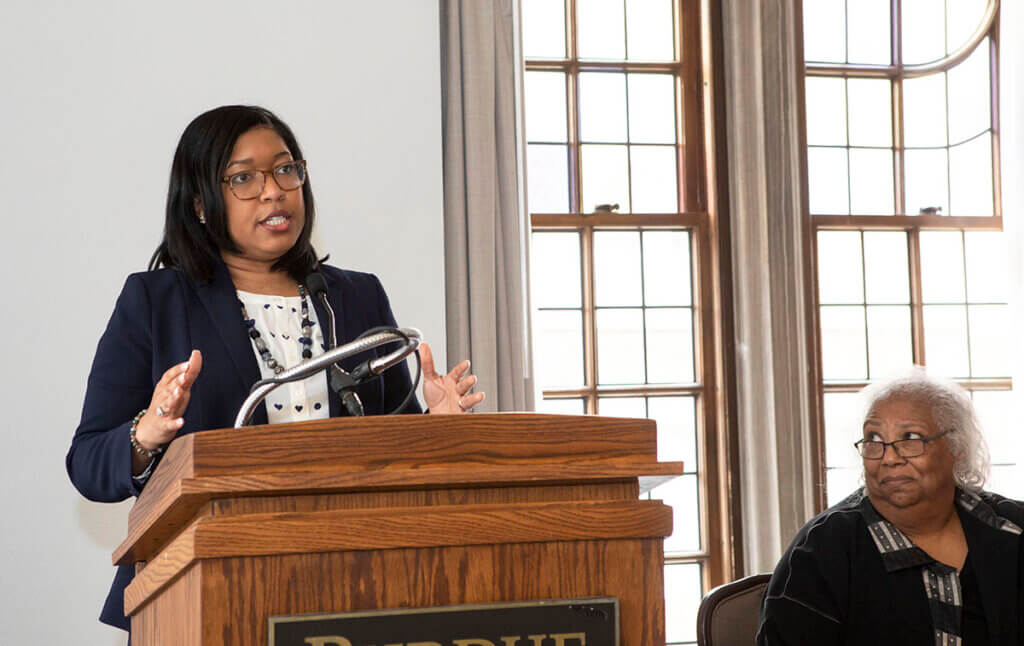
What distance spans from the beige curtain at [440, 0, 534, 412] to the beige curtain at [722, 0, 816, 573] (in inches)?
38.9

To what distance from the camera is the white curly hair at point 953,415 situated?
278 cm

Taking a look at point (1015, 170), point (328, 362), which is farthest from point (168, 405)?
point (1015, 170)

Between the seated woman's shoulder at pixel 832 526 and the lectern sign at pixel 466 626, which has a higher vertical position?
the lectern sign at pixel 466 626

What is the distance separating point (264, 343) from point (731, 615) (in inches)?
60.2

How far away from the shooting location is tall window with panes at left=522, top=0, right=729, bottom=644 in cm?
455

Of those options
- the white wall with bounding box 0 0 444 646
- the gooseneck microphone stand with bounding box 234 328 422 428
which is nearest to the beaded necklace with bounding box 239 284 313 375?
the gooseneck microphone stand with bounding box 234 328 422 428

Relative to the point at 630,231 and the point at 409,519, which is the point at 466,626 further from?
the point at 630,231

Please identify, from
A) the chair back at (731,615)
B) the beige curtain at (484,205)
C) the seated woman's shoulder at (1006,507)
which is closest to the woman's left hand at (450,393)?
the chair back at (731,615)

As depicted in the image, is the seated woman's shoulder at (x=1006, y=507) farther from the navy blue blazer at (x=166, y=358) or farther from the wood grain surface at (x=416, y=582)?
the wood grain surface at (x=416, y=582)

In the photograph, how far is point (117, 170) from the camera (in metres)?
3.27

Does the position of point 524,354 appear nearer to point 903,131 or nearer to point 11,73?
point 11,73

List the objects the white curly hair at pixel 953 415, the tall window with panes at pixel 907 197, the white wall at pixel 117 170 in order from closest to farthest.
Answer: the white curly hair at pixel 953 415 < the white wall at pixel 117 170 < the tall window with panes at pixel 907 197

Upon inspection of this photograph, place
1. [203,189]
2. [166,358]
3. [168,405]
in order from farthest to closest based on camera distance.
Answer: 1. [203,189]
2. [166,358]
3. [168,405]

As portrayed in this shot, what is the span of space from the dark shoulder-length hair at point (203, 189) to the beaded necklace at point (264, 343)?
0.11 meters
